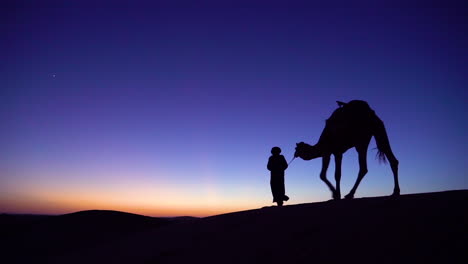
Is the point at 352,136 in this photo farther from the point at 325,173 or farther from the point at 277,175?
the point at 277,175

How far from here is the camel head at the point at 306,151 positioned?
997cm

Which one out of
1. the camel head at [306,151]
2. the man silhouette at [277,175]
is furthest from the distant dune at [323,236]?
the man silhouette at [277,175]

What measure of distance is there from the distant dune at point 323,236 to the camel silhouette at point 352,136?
8.29ft

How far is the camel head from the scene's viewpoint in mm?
9969

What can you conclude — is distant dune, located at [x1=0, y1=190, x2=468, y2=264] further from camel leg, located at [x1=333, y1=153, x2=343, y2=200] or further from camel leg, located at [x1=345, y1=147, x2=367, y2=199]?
camel leg, located at [x1=333, y1=153, x2=343, y2=200]

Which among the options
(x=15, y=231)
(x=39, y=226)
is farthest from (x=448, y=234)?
(x=15, y=231)

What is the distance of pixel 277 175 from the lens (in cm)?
1167

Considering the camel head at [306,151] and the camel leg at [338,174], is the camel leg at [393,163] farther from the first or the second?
the camel head at [306,151]

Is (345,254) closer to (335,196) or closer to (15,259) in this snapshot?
(335,196)

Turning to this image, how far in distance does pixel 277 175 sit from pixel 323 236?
6.44 m

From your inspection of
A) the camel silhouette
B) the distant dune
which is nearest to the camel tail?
the camel silhouette

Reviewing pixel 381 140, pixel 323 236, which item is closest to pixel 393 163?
pixel 381 140

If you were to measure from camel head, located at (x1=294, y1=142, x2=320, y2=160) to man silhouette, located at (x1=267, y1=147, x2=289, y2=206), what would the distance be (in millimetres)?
1538

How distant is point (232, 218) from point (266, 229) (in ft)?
6.21
